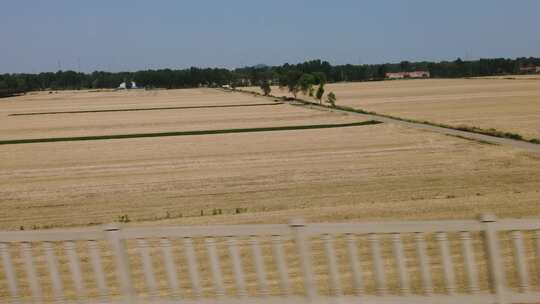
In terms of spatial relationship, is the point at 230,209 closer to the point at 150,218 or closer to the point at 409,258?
the point at 150,218

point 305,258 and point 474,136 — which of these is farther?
point 474,136

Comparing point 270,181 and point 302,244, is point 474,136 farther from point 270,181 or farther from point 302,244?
point 302,244

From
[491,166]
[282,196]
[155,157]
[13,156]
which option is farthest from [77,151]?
[491,166]

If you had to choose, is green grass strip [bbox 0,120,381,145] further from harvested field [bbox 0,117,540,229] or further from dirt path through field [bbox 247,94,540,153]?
harvested field [bbox 0,117,540,229]

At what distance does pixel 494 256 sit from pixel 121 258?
3.92 meters

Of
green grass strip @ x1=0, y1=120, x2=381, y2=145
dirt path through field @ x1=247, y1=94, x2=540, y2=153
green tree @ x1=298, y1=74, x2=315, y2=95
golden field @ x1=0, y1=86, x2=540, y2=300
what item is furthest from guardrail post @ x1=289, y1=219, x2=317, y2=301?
green tree @ x1=298, y1=74, x2=315, y2=95

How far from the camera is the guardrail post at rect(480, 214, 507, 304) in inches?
235

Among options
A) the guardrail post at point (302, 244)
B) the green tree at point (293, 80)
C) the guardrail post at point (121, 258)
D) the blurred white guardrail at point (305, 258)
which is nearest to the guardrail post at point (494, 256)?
the blurred white guardrail at point (305, 258)

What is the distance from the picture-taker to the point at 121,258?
627 centimetres

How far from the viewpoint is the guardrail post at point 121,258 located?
20.5 feet

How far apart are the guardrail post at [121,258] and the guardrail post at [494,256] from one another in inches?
148

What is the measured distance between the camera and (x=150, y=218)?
20672mm

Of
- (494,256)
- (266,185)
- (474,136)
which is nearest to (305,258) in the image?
(494,256)

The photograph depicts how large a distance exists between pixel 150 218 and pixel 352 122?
45169mm
